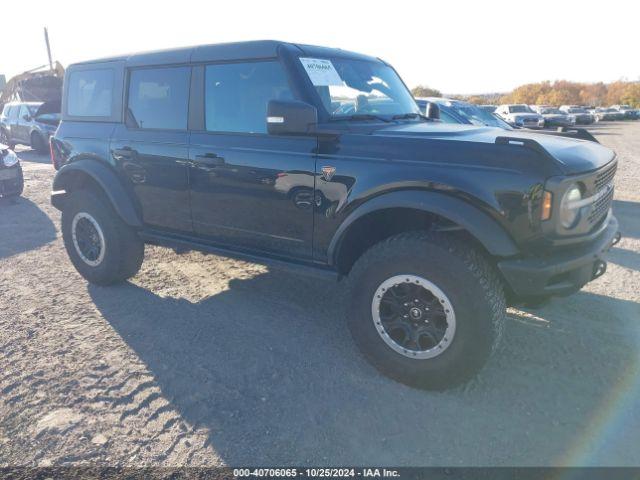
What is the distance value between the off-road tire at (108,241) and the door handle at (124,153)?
0.51 m

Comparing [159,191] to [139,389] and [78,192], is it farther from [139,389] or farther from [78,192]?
[139,389]

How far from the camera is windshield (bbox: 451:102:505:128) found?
8.71 meters

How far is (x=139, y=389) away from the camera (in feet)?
9.68

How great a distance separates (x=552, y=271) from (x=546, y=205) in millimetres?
360

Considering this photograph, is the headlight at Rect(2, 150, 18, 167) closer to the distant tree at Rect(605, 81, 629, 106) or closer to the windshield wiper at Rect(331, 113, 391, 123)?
the windshield wiper at Rect(331, 113, 391, 123)

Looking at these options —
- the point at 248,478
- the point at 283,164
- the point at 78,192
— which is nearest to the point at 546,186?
the point at 283,164

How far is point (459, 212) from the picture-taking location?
2.64m

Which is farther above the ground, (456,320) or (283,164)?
(283,164)

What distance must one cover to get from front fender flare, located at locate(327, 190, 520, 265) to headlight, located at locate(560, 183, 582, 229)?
0.99ft

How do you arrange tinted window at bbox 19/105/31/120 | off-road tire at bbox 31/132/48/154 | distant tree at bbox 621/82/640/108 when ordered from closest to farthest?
off-road tire at bbox 31/132/48/154 < tinted window at bbox 19/105/31/120 < distant tree at bbox 621/82/640/108

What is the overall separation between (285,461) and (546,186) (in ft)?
6.49

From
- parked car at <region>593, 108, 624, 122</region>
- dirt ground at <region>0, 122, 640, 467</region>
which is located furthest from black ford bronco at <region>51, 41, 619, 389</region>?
parked car at <region>593, 108, 624, 122</region>

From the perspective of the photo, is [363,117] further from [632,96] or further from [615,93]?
[615,93]

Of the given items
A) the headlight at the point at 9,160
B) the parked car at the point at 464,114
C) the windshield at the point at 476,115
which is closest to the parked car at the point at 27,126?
the headlight at the point at 9,160
